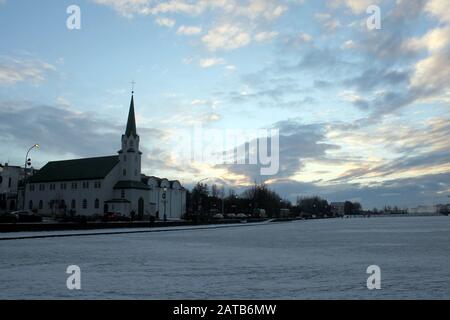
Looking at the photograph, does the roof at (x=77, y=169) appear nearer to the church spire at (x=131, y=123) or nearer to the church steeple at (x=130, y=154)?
the church steeple at (x=130, y=154)

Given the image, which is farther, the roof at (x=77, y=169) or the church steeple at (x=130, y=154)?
the roof at (x=77, y=169)

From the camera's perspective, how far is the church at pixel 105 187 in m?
107

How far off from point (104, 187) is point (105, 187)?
346 millimetres

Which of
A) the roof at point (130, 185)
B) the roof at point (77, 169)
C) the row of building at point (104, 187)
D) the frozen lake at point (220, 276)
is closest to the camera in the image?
the frozen lake at point (220, 276)

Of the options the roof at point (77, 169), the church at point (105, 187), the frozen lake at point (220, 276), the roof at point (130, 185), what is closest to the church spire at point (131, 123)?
the church at point (105, 187)

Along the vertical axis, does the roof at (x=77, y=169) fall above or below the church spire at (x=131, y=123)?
below

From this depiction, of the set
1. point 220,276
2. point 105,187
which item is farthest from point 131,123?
point 220,276

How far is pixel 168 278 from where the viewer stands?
15.5 meters

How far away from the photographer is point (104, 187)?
108m

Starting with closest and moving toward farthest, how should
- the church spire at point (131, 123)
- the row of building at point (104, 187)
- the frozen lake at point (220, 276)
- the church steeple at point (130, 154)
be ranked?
the frozen lake at point (220, 276) < the row of building at point (104, 187) < the church steeple at point (130, 154) < the church spire at point (131, 123)
